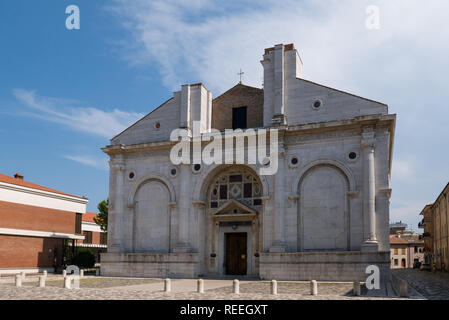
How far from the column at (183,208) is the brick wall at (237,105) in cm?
449

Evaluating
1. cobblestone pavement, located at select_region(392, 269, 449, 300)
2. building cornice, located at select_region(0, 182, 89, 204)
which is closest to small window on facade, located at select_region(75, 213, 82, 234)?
building cornice, located at select_region(0, 182, 89, 204)

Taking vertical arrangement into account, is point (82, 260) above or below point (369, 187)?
below

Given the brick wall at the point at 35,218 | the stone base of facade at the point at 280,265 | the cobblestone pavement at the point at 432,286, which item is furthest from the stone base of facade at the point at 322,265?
the brick wall at the point at 35,218

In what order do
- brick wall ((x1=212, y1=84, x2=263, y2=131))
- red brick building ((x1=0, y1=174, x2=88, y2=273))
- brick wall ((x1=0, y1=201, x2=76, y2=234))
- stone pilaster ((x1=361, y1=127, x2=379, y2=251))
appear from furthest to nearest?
1. brick wall ((x1=0, y1=201, x2=76, y2=234))
2. red brick building ((x1=0, y1=174, x2=88, y2=273))
3. brick wall ((x1=212, y1=84, x2=263, y2=131))
4. stone pilaster ((x1=361, y1=127, x2=379, y2=251))

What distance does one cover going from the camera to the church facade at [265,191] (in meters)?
24.7

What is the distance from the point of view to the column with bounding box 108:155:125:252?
3053 cm

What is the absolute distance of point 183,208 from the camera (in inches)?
1138

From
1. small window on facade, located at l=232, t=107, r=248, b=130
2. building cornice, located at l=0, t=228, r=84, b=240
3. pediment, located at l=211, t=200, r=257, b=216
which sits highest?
small window on facade, located at l=232, t=107, r=248, b=130

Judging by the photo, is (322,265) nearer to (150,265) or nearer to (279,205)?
(279,205)

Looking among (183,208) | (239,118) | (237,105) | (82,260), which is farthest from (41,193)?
(237,105)

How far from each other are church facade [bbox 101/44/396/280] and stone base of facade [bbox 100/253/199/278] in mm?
66

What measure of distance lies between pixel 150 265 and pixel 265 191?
896cm

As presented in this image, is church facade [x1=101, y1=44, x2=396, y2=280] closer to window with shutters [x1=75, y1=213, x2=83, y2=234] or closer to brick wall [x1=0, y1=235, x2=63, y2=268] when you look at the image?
brick wall [x1=0, y1=235, x2=63, y2=268]

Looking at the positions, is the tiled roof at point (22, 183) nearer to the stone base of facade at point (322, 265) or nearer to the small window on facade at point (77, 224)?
the small window on facade at point (77, 224)
